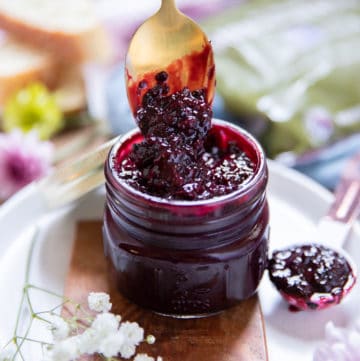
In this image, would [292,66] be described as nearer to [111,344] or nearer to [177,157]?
[177,157]

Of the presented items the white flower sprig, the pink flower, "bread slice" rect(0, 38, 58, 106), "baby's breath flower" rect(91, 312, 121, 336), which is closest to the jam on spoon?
the white flower sprig

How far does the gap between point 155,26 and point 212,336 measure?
2.58 feet

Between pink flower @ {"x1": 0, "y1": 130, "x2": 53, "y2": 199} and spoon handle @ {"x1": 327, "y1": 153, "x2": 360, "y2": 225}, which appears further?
pink flower @ {"x1": 0, "y1": 130, "x2": 53, "y2": 199}

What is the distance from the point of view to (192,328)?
1.68 m

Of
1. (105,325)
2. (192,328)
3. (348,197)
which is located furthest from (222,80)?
(105,325)

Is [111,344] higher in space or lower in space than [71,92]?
higher

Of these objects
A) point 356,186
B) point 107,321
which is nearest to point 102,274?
point 107,321

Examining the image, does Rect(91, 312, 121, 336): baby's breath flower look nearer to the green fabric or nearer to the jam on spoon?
the jam on spoon

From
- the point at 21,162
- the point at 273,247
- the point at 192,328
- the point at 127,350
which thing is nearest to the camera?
the point at 127,350

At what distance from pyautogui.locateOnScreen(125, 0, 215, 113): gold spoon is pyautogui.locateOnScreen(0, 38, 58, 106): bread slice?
3.39 feet

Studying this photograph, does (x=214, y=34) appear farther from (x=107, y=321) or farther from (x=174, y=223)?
(x=107, y=321)

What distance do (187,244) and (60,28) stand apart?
1518mm

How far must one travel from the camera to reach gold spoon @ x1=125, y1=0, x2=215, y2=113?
1800 mm

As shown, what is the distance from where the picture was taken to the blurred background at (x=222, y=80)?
247 cm
